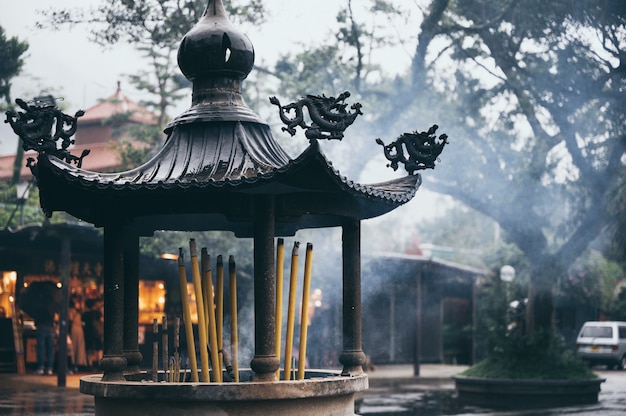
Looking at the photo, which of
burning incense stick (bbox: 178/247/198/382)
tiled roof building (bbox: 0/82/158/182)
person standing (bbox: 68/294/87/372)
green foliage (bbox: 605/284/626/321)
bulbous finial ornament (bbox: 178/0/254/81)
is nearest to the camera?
burning incense stick (bbox: 178/247/198/382)

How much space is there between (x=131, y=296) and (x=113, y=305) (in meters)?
0.99

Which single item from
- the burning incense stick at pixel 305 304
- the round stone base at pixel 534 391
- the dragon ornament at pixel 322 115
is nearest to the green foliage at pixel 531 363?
the round stone base at pixel 534 391

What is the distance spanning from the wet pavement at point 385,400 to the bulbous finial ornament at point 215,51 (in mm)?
8622

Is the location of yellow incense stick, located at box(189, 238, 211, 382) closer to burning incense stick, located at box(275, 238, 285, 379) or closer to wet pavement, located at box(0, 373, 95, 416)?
burning incense stick, located at box(275, 238, 285, 379)

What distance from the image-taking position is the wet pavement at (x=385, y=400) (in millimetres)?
15617

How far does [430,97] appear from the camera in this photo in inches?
853

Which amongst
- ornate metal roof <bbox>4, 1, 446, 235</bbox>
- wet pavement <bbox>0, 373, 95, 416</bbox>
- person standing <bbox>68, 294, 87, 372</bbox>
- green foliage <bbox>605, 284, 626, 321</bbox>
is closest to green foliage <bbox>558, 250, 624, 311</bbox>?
green foliage <bbox>605, 284, 626, 321</bbox>

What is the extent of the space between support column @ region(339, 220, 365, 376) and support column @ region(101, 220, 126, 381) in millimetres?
1714

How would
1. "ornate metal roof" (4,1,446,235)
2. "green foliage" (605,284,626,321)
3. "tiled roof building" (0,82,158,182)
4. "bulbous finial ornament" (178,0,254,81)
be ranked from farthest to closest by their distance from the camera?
"green foliage" (605,284,626,321)
"tiled roof building" (0,82,158,182)
"bulbous finial ornament" (178,0,254,81)
"ornate metal roof" (4,1,446,235)

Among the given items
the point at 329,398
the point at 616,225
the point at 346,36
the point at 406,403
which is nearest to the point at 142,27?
the point at 346,36

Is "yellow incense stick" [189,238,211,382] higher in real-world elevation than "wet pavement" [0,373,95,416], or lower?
higher

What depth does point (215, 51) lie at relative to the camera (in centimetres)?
712

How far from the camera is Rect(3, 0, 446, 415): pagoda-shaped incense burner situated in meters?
6.25

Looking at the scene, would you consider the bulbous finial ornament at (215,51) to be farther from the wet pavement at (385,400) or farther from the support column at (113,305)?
the wet pavement at (385,400)
